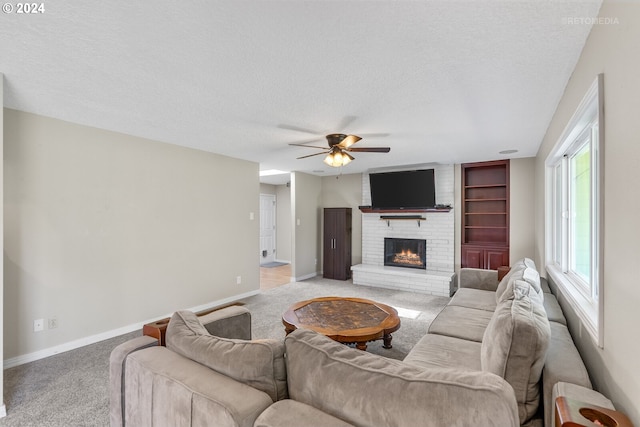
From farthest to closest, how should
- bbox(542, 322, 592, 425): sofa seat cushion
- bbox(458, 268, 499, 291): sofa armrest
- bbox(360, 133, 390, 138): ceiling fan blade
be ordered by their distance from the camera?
bbox(458, 268, 499, 291): sofa armrest
bbox(360, 133, 390, 138): ceiling fan blade
bbox(542, 322, 592, 425): sofa seat cushion

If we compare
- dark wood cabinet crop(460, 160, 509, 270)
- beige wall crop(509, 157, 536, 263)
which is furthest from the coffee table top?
beige wall crop(509, 157, 536, 263)

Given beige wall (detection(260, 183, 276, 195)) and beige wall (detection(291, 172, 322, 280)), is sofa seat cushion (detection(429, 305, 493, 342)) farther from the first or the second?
beige wall (detection(260, 183, 276, 195))

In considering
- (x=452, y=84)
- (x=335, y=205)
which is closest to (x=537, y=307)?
(x=452, y=84)

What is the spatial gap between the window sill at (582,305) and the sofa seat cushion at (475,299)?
646 millimetres

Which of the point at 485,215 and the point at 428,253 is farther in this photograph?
the point at 428,253

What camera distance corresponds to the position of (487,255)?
5.45 meters

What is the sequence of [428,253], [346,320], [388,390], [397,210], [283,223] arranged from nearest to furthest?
[388,390]
[346,320]
[428,253]
[397,210]
[283,223]

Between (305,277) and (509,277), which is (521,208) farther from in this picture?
(305,277)

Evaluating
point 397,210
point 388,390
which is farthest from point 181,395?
point 397,210

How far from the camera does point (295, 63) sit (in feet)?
6.65

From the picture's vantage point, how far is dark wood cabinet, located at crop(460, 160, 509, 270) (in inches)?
211

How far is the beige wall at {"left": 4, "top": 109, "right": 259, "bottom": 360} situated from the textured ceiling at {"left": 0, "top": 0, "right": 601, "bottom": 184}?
45 centimetres

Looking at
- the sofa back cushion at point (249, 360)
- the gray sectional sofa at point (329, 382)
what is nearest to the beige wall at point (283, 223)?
the gray sectional sofa at point (329, 382)

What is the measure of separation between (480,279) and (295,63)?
11.8ft
